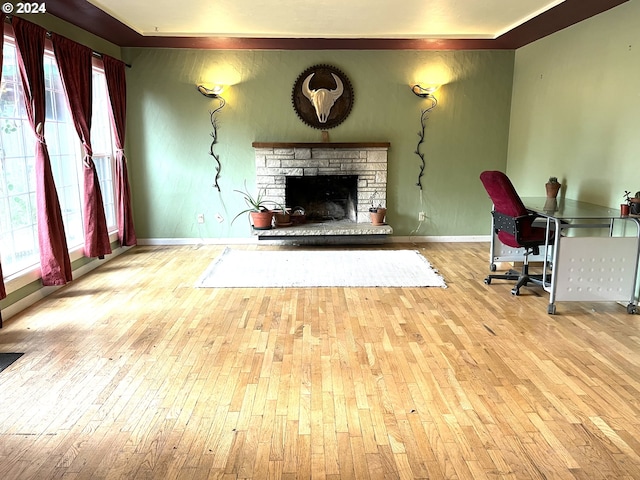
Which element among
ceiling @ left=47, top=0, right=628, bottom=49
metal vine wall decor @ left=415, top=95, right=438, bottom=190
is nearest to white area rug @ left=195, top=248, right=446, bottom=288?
metal vine wall decor @ left=415, top=95, right=438, bottom=190

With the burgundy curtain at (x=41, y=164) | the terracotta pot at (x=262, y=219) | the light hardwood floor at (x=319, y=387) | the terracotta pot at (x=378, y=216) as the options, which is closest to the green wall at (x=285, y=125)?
the terracotta pot at (x=378, y=216)

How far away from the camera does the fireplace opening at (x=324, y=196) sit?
20.8 ft

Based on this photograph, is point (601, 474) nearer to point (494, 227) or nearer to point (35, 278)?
→ point (494, 227)

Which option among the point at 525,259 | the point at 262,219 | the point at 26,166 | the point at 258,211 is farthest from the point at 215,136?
the point at 525,259

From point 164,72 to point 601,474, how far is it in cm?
584

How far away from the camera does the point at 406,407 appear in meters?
2.43

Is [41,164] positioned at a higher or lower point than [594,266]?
higher

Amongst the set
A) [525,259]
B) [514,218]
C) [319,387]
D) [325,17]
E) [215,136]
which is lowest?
[319,387]

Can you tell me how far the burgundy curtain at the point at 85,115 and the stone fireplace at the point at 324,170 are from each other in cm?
197

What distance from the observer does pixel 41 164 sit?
3.92 meters

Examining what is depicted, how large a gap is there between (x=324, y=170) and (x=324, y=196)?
41cm

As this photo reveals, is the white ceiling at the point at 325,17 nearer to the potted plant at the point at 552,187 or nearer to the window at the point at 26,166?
the window at the point at 26,166

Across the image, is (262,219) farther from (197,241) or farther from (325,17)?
(325,17)

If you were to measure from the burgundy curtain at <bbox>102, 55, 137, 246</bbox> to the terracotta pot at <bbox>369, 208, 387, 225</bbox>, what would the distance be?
2.96 metres
